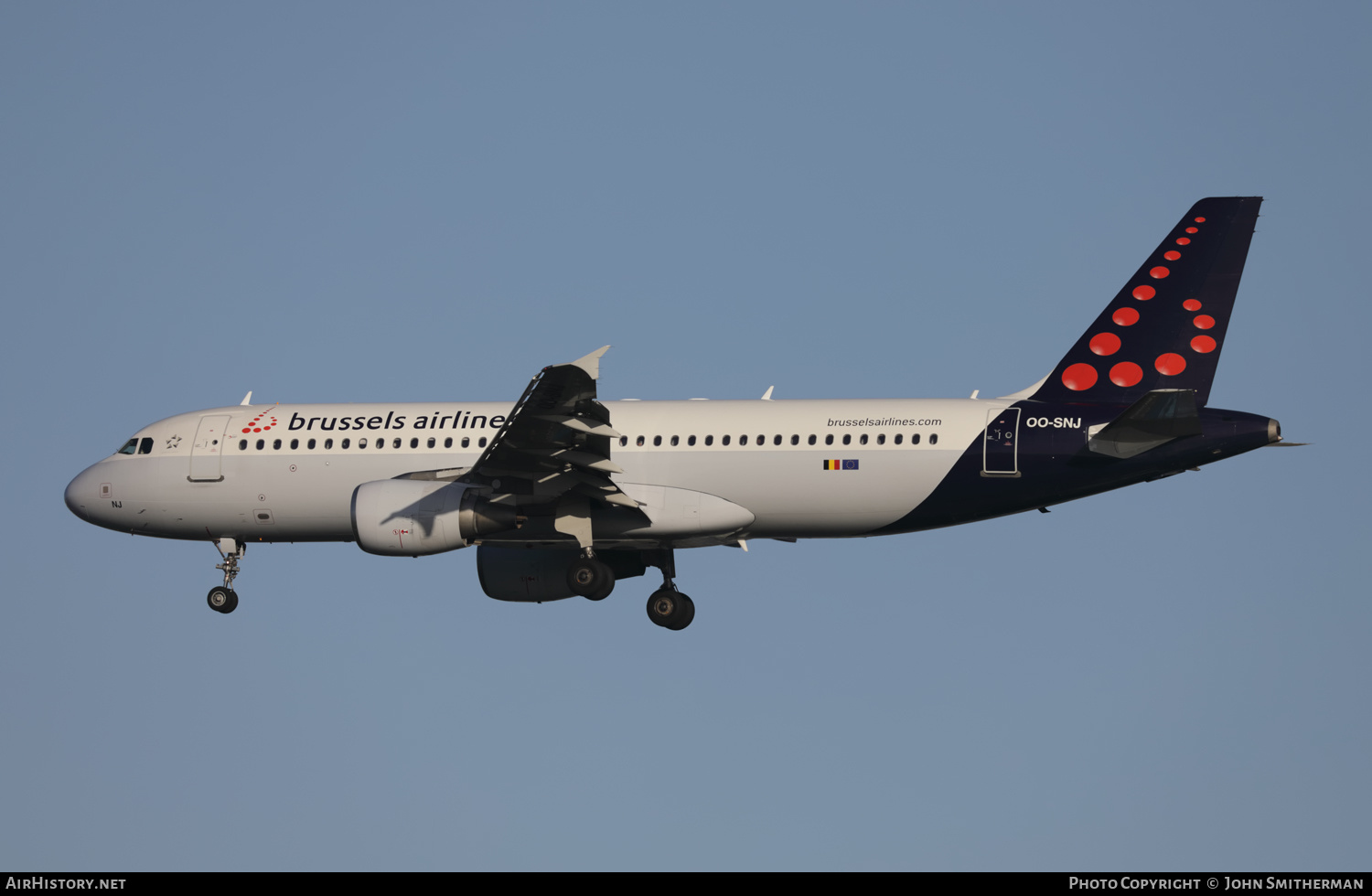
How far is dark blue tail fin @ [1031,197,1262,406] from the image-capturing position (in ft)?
117

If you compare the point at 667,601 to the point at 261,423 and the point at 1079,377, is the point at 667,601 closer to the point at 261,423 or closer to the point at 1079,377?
the point at 261,423

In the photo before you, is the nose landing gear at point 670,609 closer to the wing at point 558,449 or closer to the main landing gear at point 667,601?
the main landing gear at point 667,601

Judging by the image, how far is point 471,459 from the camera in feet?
122

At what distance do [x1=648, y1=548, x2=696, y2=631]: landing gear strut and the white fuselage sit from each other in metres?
3.33

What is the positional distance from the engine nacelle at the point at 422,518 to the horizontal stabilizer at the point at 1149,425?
12.2 meters

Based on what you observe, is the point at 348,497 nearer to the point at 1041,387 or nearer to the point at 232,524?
the point at 232,524

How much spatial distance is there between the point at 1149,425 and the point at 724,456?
8.63 m

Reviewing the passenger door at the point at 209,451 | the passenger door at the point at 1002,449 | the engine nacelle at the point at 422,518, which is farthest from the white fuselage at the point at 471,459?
the engine nacelle at the point at 422,518

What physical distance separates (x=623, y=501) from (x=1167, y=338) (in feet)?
39.0

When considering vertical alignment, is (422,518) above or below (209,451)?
below

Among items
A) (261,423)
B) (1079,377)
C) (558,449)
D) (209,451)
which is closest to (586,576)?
(558,449)

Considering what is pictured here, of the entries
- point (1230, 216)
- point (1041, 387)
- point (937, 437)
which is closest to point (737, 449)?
point (937, 437)

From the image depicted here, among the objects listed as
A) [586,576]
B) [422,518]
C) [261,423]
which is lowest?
[586,576]

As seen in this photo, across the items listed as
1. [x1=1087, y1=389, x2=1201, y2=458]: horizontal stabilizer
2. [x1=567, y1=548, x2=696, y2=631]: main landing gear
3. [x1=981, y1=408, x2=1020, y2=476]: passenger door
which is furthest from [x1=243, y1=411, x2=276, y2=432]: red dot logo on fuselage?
[x1=1087, y1=389, x2=1201, y2=458]: horizontal stabilizer
